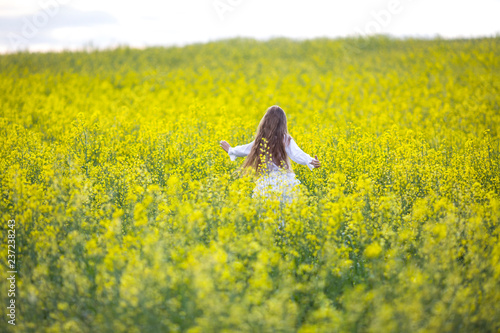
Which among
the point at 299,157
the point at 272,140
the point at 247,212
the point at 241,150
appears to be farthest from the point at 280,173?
the point at 247,212

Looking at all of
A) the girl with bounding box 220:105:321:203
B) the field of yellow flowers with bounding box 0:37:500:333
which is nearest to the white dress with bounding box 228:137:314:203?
the girl with bounding box 220:105:321:203

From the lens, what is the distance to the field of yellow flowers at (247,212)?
8.10 ft

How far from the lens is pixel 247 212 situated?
10.8 ft

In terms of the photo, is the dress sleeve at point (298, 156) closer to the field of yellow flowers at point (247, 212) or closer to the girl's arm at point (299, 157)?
the girl's arm at point (299, 157)

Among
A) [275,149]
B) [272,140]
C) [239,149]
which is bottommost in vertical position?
[275,149]

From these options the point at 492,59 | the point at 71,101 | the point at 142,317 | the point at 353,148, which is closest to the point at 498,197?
the point at 353,148

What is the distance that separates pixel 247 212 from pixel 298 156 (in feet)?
5.74

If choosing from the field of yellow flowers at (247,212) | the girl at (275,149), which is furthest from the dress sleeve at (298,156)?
the field of yellow flowers at (247,212)

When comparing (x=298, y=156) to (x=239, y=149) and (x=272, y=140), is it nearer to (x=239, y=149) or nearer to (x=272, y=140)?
(x=272, y=140)

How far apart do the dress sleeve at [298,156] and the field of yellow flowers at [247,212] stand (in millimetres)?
515

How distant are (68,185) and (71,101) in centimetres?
920

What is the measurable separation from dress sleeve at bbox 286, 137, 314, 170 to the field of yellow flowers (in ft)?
1.69

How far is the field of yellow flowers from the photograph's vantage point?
8.10 feet

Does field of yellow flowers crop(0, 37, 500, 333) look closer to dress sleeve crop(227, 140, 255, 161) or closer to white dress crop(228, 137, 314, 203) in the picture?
white dress crop(228, 137, 314, 203)
